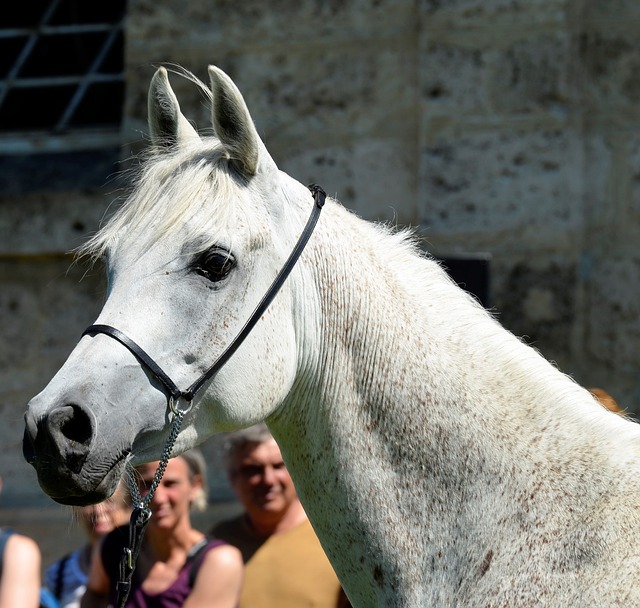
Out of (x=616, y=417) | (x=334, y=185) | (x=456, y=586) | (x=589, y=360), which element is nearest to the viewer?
(x=456, y=586)

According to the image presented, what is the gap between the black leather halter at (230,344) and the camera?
214 cm

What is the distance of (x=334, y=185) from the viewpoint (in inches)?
211

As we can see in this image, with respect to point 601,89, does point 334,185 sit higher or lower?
lower

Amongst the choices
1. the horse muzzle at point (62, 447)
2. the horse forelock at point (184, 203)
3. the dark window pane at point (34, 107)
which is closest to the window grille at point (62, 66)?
the dark window pane at point (34, 107)

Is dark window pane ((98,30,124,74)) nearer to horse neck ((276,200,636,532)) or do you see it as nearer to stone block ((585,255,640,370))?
stone block ((585,255,640,370))

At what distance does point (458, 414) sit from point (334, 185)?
10.7 feet

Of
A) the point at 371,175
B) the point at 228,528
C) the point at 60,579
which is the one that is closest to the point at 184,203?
the point at 228,528

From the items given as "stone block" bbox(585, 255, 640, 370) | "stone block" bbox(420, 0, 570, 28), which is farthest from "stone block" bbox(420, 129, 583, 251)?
"stone block" bbox(420, 0, 570, 28)

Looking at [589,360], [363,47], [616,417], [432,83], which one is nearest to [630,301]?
[589,360]

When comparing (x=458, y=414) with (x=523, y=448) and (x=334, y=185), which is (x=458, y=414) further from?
(x=334, y=185)

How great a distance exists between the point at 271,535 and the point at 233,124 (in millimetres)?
1841

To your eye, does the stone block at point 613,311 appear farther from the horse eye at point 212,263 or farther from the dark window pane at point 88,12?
the dark window pane at point 88,12

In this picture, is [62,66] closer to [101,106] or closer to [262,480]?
[101,106]

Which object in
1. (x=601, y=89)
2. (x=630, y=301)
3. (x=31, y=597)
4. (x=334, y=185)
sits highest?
(x=601, y=89)
